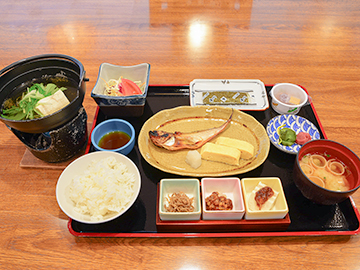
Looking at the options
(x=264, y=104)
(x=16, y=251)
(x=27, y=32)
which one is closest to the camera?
(x=16, y=251)

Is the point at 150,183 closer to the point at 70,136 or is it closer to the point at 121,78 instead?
the point at 70,136

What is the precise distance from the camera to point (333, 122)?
193 cm

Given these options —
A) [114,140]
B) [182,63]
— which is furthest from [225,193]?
[182,63]

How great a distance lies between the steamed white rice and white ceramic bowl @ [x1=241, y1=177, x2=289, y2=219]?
0.62 m

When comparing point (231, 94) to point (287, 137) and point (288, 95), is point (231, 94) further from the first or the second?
point (287, 137)

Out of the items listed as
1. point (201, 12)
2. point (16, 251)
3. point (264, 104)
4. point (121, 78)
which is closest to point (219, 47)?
point (201, 12)

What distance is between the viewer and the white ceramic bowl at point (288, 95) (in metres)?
1.83

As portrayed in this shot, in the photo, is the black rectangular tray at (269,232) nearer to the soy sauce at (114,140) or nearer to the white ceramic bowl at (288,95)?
the soy sauce at (114,140)

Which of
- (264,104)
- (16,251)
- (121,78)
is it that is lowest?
(16,251)

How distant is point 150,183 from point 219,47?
1.81 m

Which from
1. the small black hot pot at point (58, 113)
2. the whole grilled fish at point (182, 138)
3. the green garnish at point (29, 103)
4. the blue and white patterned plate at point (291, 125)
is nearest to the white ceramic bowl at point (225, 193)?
the whole grilled fish at point (182, 138)

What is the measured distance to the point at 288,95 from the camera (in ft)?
6.35

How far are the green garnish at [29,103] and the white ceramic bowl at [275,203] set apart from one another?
49.6 inches

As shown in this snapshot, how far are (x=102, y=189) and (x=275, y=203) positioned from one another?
941mm
